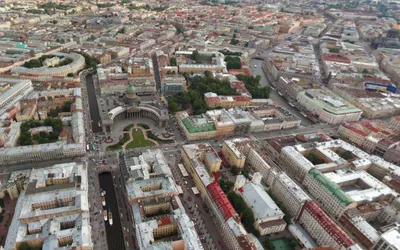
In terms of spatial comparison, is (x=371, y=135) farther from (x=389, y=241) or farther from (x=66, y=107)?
(x=66, y=107)

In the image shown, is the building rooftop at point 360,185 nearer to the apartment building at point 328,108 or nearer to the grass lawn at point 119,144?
the apartment building at point 328,108

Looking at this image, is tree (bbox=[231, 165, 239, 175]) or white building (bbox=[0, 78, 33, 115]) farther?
white building (bbox=[0, 78, 33, 115])

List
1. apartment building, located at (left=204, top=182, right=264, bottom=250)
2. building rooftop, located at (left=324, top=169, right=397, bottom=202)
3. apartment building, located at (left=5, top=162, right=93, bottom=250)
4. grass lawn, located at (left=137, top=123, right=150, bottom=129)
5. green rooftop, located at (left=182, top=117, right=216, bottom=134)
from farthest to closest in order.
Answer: grass lawn, located at (left=137, top=123, right=150, bottom=129), green rooftop, located at (left=182, top=117, right=216, bottom=134), building rooftop, located at (left=324, top=169, right=397, bottom=202), apartment building, located at (left=204, top=182, right=264, bottom=250), apartment building, located at (left=5, top=162, right=93, bottom=250)

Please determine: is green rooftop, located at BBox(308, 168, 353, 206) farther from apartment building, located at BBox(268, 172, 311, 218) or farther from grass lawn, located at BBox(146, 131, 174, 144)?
grass lawn, located at BBox(146, 131, 174, 144)

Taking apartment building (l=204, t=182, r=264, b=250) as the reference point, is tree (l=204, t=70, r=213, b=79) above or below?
above

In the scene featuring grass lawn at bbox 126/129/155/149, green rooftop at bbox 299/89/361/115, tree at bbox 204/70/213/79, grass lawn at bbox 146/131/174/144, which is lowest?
grass lawn at bbox 126/129/155/149

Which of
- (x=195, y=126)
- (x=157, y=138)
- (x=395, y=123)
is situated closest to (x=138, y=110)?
(x=157, y=138)

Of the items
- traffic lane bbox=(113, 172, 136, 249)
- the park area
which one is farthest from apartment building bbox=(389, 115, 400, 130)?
traffic lane bbox=(113, 172, 136, 249)
